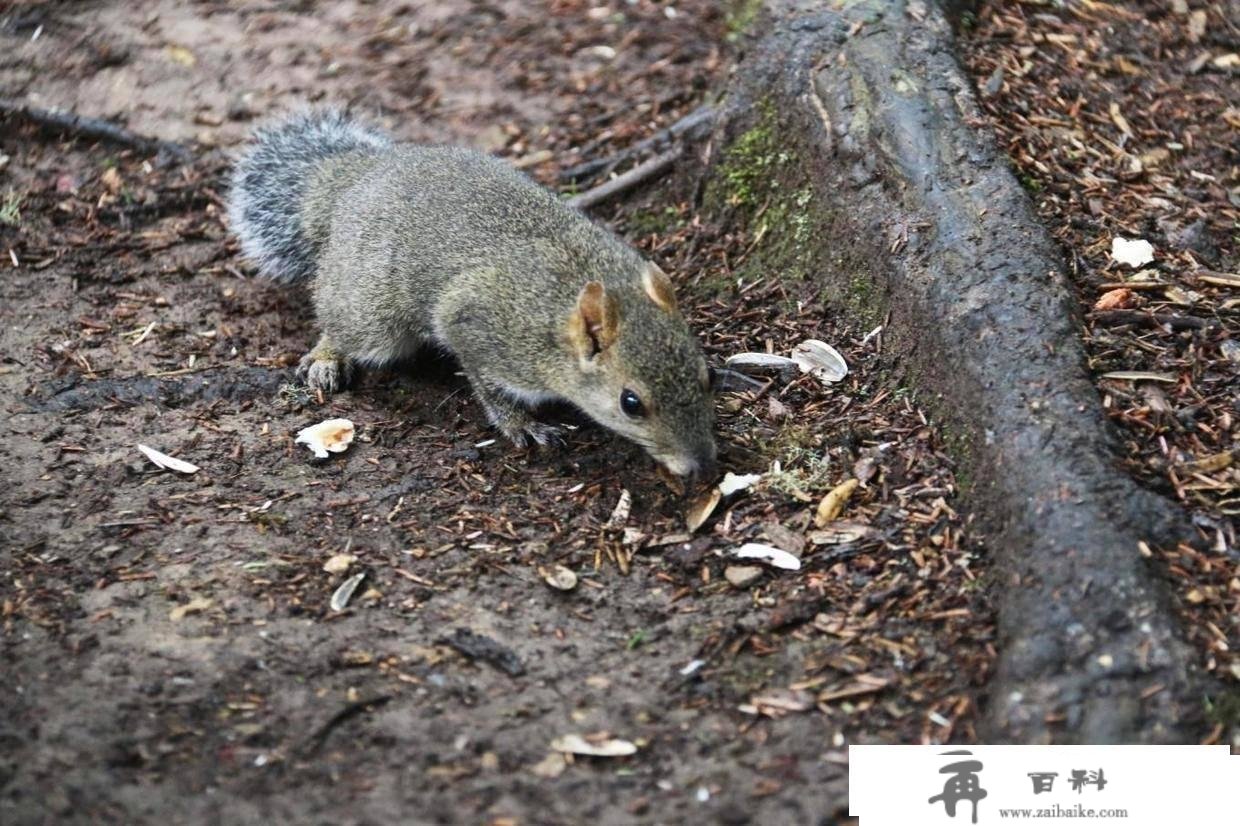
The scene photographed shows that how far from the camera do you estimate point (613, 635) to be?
411 cm

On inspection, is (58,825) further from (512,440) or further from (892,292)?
(892,292)

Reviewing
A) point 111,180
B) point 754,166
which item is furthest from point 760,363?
point 111,180

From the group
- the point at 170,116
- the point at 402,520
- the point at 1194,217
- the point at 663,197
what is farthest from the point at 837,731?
the point at 170,116

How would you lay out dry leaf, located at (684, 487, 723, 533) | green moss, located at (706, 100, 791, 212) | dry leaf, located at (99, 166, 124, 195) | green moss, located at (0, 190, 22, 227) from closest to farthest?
1. dry leaf, located at (684, 487, 723, 533)
2. green moss, located at (706, 100, 791, 212)
3. green moss, located at (0, 190, 22, 227)
4. dry leaf, located at (99, 166, 124, 195)

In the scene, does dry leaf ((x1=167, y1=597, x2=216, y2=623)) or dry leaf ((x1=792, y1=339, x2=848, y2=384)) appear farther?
dry leaf ((x1=792, y1=339, x2=848, y2=384))

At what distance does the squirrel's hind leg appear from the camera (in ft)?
18.4

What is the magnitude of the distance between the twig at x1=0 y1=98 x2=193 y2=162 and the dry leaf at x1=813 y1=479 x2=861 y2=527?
14.1ft

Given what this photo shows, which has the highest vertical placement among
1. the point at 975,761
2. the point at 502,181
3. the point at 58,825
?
the point at 502,181

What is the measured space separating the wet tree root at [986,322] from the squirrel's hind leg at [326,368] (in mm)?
1921

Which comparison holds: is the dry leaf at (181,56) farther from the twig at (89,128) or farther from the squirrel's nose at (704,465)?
the squirrel's nose at (704,465)

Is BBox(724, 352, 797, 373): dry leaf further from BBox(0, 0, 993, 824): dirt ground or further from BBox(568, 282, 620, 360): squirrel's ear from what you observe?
BBox(568, 282, 620, 360): squirrel's ear

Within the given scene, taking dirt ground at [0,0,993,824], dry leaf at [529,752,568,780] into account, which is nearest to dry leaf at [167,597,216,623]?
dirt ground at [0,0,993,824]

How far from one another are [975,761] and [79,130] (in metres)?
5.79

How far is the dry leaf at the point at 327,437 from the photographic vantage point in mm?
5109
